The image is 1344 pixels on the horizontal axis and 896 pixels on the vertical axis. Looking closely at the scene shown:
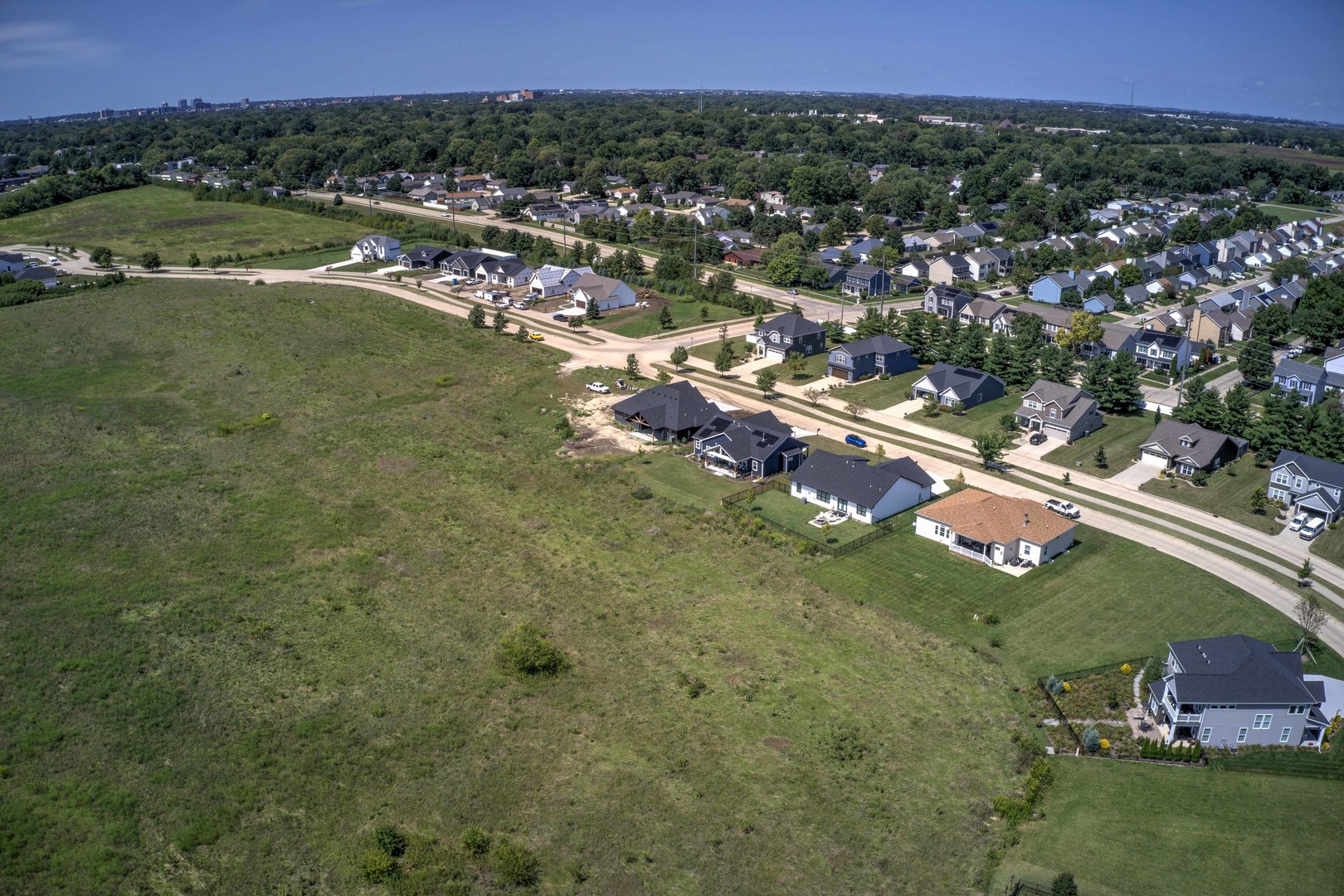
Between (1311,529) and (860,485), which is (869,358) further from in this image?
(1311,529)

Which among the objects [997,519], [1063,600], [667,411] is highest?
[667,411]

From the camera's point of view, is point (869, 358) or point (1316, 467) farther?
point (869, 358)

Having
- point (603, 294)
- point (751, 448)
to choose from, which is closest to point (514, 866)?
point (751, 448)

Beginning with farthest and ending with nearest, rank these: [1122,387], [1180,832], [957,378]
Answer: [957,378]
[1122,387]
[1180,832]

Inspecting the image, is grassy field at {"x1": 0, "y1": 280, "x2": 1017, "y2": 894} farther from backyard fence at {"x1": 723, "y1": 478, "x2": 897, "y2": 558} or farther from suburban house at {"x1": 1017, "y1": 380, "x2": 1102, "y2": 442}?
suburban house at {"x1": 1017, "y1": 380, "x2": 1102, "y2": 442}

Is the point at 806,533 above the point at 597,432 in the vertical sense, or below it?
below

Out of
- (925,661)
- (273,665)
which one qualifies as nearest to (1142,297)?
(925,661)

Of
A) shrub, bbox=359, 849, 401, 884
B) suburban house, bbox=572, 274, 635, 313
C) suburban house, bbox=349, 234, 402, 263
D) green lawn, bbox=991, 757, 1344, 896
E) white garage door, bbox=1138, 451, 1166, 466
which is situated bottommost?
green lawn, bbox=991, 757, 1344, 896

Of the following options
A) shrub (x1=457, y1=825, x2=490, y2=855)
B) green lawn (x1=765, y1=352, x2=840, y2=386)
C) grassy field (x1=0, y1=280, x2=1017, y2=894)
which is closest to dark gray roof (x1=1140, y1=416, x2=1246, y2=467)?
green lawn (x1=765, y1=352, x2=840, y2=386)
